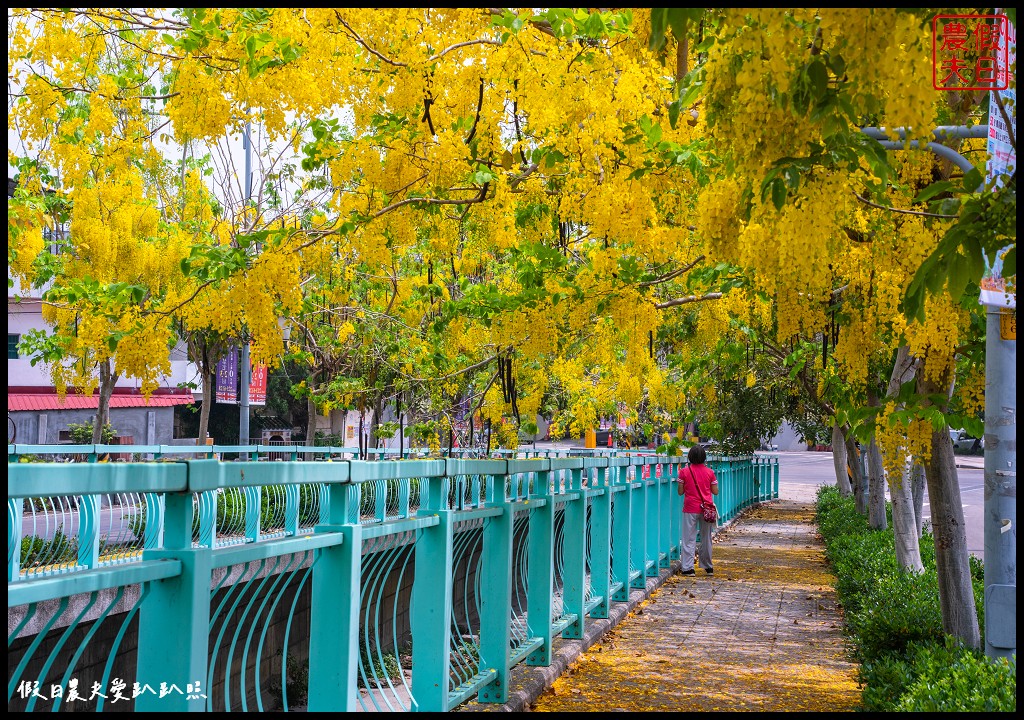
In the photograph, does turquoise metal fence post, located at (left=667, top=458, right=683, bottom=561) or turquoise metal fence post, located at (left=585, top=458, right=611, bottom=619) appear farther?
turquoise metal fence post, located at (left=667, top=458, right=683, bottom=561)

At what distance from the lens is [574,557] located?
23.2ft

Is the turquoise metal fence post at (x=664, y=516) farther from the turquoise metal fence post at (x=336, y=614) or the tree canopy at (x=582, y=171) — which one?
the turquoise metal fence post at (x=336, y=614)

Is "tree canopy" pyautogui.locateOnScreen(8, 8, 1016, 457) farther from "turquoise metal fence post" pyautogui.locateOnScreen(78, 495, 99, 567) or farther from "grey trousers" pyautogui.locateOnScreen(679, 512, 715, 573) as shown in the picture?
"grey trousers" pyautogui.locateOnScreen(679, 512, 715, 573)

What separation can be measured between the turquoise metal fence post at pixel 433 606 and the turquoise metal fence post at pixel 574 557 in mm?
2719

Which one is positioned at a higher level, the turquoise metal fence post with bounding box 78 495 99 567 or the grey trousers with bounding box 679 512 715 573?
the turquoise metal fence post with bounding box 78 495 99 567

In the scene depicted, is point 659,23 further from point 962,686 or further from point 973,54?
point 962,686

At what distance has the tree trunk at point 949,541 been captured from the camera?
557 centimetres

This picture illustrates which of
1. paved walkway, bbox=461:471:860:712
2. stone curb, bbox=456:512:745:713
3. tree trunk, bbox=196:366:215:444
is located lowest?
paved walkway, bbox=461:471:860:712

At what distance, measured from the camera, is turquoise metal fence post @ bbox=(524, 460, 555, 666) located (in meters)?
6.13

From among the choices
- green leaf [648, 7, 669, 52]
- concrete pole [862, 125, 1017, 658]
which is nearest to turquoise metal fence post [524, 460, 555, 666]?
concrete pole [862, 125, 1017, 658]

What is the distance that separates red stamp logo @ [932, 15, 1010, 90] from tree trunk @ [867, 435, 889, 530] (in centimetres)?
849

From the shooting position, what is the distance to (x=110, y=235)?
40.8 ft

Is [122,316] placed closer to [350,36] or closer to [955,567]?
[350,36]

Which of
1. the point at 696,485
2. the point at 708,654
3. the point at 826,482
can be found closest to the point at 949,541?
the point at 708,654
